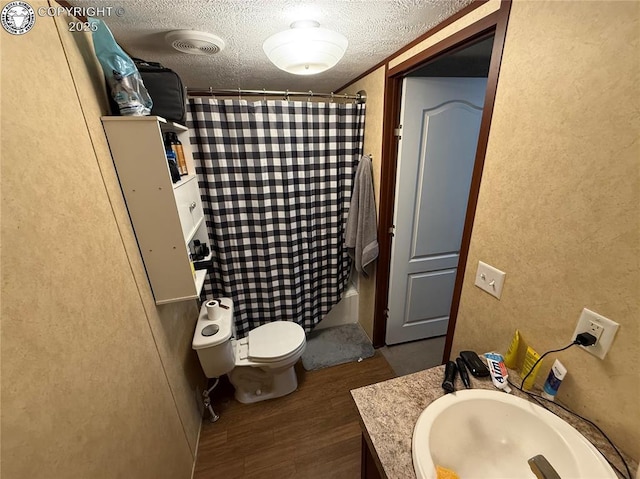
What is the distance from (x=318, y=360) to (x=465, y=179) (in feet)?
5.73

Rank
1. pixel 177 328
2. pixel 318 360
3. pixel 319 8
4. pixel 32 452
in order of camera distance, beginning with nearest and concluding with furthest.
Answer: pixel 32 452
pixel 319 8
pixel 177 328
pixel 318 360

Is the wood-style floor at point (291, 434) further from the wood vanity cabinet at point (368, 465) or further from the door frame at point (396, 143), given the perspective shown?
the door frame at point (396, 143)

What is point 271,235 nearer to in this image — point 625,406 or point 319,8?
point 319,8

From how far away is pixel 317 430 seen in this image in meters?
1.58

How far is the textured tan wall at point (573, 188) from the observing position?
616 mm

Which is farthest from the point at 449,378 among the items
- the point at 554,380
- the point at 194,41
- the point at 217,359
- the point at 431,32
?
the point at 194,41

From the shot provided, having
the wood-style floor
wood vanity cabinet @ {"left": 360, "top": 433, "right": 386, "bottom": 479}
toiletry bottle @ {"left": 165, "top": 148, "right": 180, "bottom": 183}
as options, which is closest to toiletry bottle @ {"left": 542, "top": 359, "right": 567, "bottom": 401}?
wood vanity cabinet @ {"left": 360, "top": 433, "right": 386, "bottom": 479}

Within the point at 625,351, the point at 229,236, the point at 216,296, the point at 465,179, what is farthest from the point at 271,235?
the point at 625,351

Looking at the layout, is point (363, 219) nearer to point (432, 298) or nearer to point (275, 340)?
point (432, 298)

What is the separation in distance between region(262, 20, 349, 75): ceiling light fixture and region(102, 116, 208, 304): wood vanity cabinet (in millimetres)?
513

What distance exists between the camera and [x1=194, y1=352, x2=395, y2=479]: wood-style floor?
1399 mm

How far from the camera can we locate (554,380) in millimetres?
791

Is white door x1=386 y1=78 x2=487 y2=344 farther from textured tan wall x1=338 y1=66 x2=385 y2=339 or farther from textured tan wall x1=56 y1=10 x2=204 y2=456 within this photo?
textured tan wall x1=56 y1=10 x2=204 y2=456

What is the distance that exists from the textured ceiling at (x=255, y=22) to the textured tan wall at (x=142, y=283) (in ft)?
0.69
